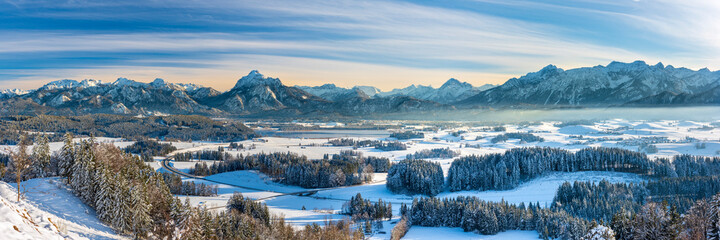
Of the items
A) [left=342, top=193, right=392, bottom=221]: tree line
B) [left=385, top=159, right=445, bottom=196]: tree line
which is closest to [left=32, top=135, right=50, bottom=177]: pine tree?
[left=342, top=193, right=392, bottom=221]: tree line

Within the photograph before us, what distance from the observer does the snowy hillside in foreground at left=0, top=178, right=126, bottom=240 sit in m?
26.2

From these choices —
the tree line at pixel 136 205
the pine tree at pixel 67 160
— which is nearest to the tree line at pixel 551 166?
the tree line at pixel 136 205

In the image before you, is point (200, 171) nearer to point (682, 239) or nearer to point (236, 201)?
point (236, 201)

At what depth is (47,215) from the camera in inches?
1473

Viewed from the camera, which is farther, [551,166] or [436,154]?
Answer: [436,154]

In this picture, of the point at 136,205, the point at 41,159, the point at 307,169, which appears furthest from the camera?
the point at 307,169

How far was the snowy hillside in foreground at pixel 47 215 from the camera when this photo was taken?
26219 mm

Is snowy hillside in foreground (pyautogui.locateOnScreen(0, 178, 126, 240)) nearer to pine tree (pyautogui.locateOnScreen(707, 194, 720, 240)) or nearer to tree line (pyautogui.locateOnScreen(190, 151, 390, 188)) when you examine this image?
pine tree (pyautogui.locateOnScreen(707, 194, 720, 240))

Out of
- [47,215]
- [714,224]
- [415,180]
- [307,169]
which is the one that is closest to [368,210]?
[415,180]

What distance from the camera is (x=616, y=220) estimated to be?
49469 mm

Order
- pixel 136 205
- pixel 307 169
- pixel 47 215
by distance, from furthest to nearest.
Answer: pixel 307 169
pixel 136 205
pixel 47 215

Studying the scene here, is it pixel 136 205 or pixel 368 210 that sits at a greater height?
pixel 136 205

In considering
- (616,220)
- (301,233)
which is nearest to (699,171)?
(616,220)

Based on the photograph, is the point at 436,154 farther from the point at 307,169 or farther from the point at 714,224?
the point at 714,224
